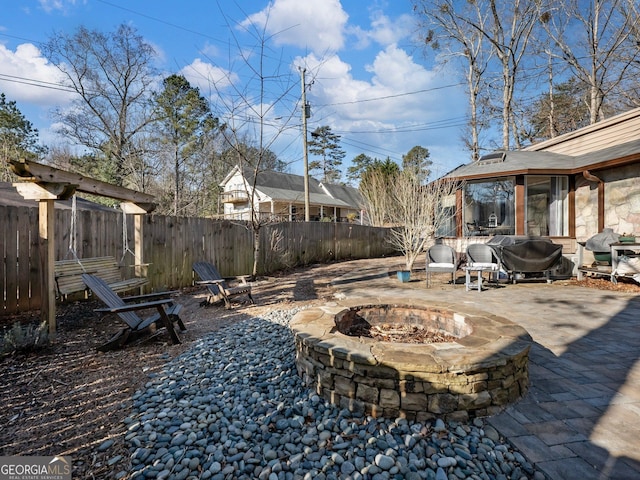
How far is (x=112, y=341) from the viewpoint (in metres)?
3.38

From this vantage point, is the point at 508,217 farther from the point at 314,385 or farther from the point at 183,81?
the point at 183,81

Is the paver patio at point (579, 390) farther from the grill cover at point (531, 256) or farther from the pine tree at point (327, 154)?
the pine tree at point (327, 154)

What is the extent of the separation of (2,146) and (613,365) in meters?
21.5

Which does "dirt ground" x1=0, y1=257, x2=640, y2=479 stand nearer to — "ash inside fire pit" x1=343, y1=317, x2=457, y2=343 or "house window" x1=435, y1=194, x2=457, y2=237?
"ash inside fire pit" x1=343, y1=317, x2=457, y2=343

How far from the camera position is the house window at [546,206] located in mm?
8539

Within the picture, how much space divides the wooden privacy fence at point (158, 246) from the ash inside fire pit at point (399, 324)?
4045 millimetres

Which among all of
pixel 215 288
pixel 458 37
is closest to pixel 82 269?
pixel 215 288

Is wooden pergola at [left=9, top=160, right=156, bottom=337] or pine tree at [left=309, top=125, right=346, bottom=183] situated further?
pine tree at [left=309, top=125, right=346, bottom=183]

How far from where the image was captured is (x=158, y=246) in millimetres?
6535

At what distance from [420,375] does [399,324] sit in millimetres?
1641

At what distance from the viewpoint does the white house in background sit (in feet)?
72.3

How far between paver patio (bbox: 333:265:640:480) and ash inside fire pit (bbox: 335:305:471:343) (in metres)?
0.77

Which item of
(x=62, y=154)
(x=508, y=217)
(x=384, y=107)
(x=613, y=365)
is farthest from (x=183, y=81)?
(x=613, y=365)

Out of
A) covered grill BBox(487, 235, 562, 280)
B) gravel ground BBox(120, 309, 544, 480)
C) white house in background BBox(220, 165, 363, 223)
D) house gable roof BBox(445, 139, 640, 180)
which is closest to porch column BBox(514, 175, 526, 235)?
house gable roof BBox(445, 139, 640, 180)
